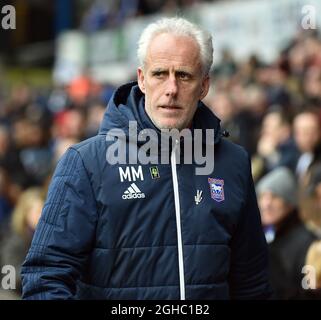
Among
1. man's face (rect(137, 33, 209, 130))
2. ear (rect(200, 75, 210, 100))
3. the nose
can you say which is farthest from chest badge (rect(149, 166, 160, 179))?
ear (rect(200, 75, 210, 100))

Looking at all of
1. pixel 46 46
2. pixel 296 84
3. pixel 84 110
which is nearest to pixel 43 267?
pixel 296 84

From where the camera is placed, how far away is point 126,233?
3703mm

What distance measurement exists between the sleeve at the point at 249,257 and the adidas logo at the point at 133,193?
470mm

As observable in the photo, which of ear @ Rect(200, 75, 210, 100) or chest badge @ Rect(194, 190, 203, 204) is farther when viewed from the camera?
ear @ Rect(200, 75, 210, 100)

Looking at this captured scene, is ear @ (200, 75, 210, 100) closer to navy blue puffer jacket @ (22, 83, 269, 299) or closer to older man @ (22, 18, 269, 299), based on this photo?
older man @ (22, 18, 269, 299)

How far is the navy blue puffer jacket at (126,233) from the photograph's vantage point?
12.0 ft

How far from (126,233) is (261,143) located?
5.44m

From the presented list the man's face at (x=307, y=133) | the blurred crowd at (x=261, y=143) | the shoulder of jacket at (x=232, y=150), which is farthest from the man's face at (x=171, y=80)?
the man's face at (x=307, y=133)

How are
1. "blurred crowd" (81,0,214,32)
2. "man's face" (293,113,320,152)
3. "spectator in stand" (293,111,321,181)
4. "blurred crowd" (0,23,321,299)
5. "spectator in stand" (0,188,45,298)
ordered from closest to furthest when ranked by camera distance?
1. "blurred crowd" (0,23,321,299)
2. "spectator in stand" (293,111,321,181)
3. "man's face" (293,113,320,152)
4. "spectator in stand" (0,188,45,298)
5. "blurred crowd" (81,0,214,32)

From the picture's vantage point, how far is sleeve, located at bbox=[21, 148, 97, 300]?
363 cm

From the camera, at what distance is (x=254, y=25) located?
48.7ft

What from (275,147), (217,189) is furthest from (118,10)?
(217,189)

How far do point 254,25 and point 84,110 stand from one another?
3089 mm

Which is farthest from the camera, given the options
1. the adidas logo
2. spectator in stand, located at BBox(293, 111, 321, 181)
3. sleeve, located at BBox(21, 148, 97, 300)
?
spectator in stand, located at BBox(293, 111, 321, 181)
